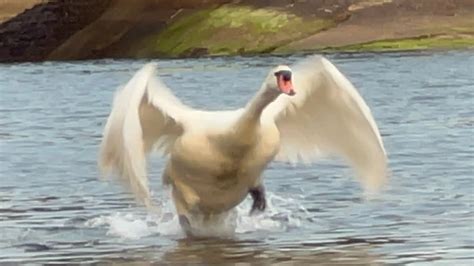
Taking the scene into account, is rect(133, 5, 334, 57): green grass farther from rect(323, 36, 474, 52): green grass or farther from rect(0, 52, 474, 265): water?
rect(0, 52, 474, 265): water

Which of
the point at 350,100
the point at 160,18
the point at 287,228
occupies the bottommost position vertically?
the point at 287,228

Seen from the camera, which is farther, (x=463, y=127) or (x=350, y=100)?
(x=463, y=127)

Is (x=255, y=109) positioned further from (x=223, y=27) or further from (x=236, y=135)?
(x=223, y=27)

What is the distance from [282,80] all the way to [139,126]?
1.19 m

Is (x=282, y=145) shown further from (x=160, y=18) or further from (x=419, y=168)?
(x=160, y=18)

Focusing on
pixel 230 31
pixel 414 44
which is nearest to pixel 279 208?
pixel 414 44

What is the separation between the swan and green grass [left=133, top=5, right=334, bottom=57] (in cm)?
4428

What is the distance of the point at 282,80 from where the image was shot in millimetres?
12164

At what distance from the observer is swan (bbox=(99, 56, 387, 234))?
40.0 feet

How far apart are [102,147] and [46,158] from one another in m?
6.71

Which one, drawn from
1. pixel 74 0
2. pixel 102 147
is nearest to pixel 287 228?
pixel 102 147

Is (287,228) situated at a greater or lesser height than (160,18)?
lesser

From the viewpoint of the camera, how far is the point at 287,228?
→ 13219 millimetres

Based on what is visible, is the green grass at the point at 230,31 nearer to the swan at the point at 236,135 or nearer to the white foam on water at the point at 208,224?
the white foam on water at the point at 208,224
